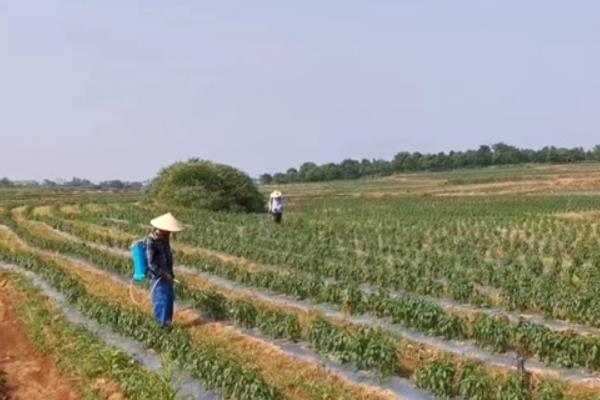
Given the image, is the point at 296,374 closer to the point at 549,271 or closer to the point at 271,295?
the point at 271,295

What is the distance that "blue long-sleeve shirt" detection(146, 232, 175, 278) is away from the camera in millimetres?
10906

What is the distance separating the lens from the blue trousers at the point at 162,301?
1095cm

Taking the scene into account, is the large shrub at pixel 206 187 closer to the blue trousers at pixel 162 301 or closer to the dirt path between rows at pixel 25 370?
the dirt path between rows at pixel 25 370

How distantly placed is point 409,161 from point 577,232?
9958 centimetres

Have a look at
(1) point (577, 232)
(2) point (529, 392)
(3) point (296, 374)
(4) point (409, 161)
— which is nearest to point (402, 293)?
(3) point (296, 374)

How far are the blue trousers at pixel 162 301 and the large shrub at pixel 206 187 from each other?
27411 millimetres

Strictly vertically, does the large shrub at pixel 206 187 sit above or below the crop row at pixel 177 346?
above

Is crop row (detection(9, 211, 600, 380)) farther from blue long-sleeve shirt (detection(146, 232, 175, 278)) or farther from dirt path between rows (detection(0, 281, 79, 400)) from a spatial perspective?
dirt path between rows (detection(0, 281, 79, 400))

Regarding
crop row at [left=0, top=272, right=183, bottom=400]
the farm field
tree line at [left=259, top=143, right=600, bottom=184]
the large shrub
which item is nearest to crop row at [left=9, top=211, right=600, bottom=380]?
the farm field

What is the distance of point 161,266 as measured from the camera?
10984mm

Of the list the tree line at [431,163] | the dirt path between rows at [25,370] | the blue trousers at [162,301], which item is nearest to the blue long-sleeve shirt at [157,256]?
the blue trousers at [162,301]

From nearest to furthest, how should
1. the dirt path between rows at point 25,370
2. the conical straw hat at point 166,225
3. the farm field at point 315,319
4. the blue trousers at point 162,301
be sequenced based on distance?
the farm field at point 315,319
the dirt path between rows at point 25,370
the conical straw hat at point 166,225
the blue trousers at point 162,301

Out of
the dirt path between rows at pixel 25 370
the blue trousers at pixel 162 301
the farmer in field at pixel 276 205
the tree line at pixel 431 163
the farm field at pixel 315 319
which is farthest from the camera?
the tree line at pixel 431 163

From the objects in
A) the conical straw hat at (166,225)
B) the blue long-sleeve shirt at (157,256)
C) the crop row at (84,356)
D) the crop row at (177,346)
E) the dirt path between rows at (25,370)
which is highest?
the conical straw hat at (166,225)
